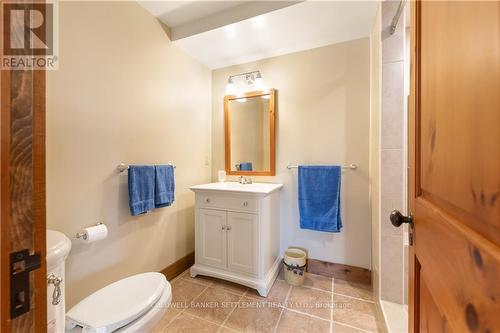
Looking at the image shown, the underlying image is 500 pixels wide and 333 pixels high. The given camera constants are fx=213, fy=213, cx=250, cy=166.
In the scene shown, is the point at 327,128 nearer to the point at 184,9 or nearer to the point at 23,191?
the point at 184,9

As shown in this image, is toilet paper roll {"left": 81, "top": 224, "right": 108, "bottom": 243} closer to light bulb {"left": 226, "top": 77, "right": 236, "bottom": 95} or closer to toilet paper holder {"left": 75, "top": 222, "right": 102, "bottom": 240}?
toilet paper holder {"left": 75, "top": 222, "right": 102, "bottom": 240}

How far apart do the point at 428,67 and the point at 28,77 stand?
34.8 inches


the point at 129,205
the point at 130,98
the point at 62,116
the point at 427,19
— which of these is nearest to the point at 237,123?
the point at 130,98

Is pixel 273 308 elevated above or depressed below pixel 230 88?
below

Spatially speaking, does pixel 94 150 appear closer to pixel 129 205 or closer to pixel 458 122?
pixel 129 205

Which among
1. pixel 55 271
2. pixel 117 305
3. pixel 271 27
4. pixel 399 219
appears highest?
pixel 271 27

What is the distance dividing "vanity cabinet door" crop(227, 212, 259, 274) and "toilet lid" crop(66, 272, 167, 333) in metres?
0.70

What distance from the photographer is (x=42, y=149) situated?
1.36 feet

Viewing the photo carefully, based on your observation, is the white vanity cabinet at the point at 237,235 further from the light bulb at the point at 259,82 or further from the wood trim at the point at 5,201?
the wood trim at the point at 5,201

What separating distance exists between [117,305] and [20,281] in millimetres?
799

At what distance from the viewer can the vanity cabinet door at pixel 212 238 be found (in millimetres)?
1836

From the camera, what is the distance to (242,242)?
1764 millimetres

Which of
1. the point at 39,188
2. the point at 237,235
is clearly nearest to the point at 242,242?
the point at 237,235

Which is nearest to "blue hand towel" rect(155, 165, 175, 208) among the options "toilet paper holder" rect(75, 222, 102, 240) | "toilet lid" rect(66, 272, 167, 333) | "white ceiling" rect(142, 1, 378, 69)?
"toilet paper holder" rect(75, 222, 102, 240)
